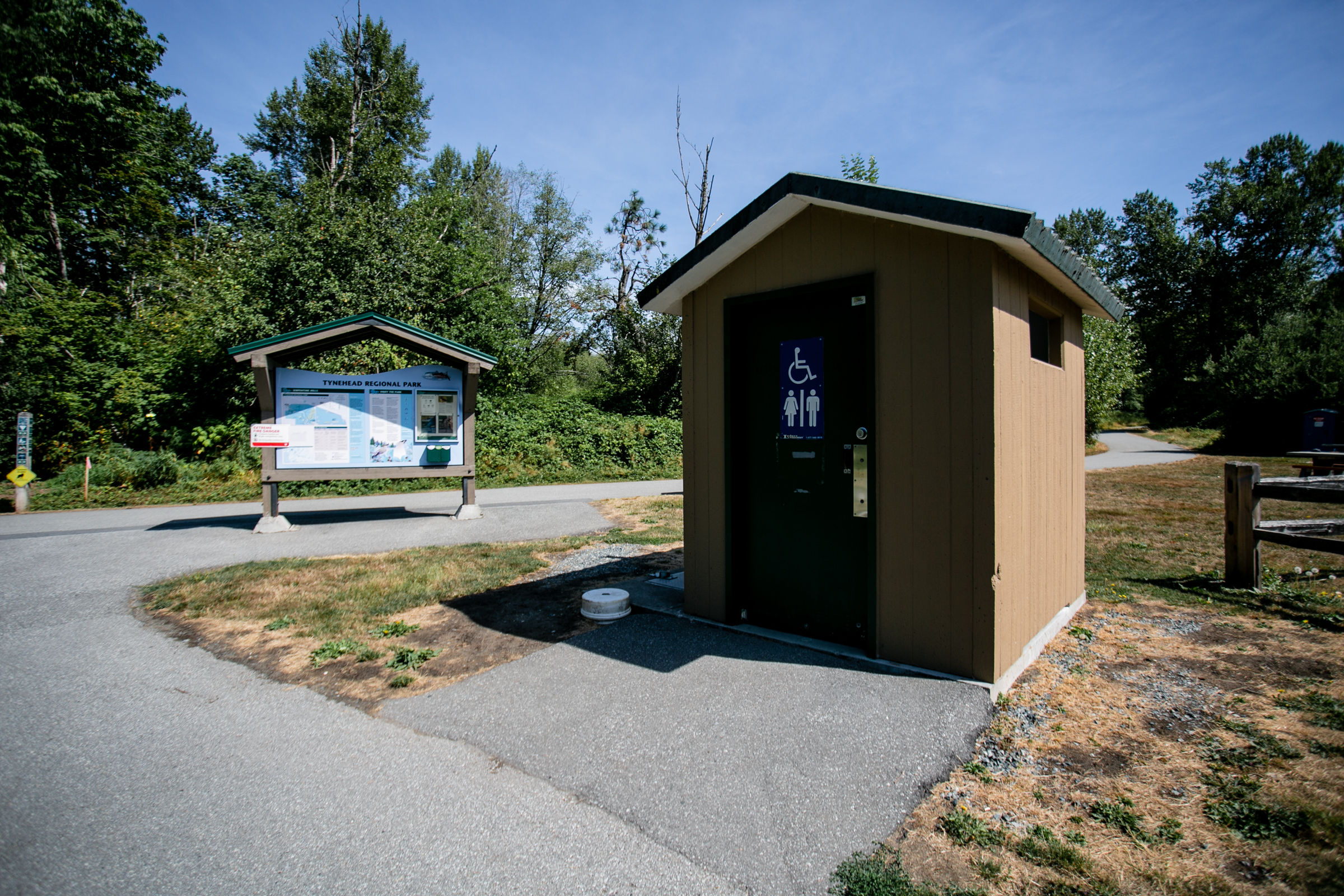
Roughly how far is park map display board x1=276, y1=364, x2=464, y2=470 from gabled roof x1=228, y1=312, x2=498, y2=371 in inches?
13.0

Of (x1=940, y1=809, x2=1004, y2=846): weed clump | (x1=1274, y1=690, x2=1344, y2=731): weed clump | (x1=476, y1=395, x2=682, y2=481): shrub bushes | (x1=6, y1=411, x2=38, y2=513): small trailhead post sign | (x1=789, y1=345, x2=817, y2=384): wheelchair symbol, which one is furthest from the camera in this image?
(x1=476, y1=395, x2=682, y2=481): shrub bushes

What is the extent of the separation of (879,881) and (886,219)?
339 cm

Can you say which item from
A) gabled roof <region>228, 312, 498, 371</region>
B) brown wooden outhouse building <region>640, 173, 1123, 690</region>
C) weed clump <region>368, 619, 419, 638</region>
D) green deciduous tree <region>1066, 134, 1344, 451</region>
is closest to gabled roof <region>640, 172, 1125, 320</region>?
brown wooden outhouse building <region>640, 173, 1123, 690</region>

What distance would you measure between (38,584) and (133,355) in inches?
470

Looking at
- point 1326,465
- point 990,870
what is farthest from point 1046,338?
point 1326,465

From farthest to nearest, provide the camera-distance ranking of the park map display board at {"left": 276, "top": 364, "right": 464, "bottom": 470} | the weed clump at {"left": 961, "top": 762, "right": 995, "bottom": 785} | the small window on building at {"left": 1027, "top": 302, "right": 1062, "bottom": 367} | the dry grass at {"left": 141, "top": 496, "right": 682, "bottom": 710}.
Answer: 1. the park map display board at {"left": 276, "top": 364, "right": 464, "bottom": 470}
2. the small window on building at {"left": 1027, "top": 302, "right": 1062, "bottom": 367}
3. the dry grass at {"left": 141, "top": 496, "right": 682, "bottom": 710}
4. the weed clump at {"left": 961, "top": 762, "right": 995, "bottom": 785}

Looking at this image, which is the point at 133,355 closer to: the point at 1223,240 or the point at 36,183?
the point at 36,183

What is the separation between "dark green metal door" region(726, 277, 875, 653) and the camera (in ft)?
13.2

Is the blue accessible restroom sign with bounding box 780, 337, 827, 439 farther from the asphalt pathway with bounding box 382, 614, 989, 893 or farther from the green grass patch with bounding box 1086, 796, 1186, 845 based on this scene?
the green grass patch with bounding box 1086, 796, 1186, 845

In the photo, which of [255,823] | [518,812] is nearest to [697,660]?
[518,812]

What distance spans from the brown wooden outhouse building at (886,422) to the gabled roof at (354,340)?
586 centimetres

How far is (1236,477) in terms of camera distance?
578cm

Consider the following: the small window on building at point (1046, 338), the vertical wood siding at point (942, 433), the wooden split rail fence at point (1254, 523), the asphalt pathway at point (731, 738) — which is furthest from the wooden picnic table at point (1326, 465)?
the asphalt pathway at point (731, 738)

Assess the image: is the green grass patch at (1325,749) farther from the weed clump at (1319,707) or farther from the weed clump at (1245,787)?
the weed clump at (1319,707)
